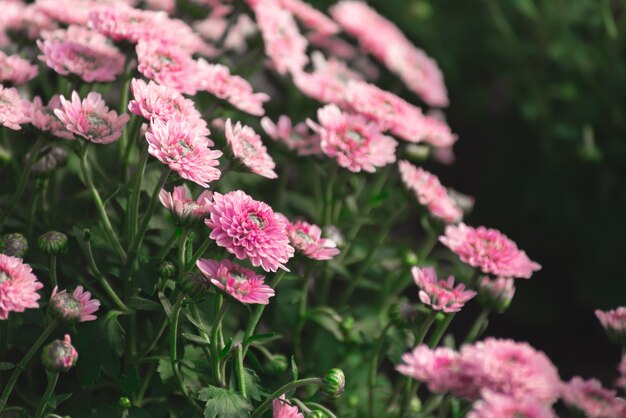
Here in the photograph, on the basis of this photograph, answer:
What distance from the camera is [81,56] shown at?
153 cm

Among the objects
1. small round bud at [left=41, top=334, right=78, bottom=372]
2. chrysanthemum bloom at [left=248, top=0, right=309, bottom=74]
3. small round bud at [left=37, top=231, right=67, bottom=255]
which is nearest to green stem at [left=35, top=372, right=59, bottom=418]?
small round bud at [left=41, top=334, right=78, bottom=372]

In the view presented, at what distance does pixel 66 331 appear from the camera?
4.74 feet

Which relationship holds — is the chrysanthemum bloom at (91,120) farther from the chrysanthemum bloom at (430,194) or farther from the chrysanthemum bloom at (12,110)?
the chrysanthemum bloom at (430,194)

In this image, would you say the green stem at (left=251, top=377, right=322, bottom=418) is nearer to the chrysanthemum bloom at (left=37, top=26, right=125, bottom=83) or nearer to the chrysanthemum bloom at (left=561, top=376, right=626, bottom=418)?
the chrysanthemum bloom at (left=561, top=376, right=626, bottom=418)

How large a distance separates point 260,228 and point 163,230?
17.2 inches

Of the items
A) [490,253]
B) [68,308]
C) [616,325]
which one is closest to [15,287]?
[68,308]

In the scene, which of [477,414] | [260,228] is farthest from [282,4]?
[477,414]

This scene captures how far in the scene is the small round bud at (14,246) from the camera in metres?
1.33

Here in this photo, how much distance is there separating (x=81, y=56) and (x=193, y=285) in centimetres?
58

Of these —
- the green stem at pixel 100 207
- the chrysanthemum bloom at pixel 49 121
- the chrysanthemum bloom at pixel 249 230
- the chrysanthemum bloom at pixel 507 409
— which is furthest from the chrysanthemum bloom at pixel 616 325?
the chrysanthemum bloom at pixel 49 121

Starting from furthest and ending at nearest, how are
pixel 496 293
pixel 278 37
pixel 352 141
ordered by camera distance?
pixel 278 37 → pixel 352 141 → pixel 496 293

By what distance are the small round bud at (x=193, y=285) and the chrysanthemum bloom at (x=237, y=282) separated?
0.07 ft

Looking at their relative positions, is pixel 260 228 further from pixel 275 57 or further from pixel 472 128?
pixel 472 128

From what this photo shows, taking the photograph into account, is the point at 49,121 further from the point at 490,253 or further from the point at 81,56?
the point at 490,253
